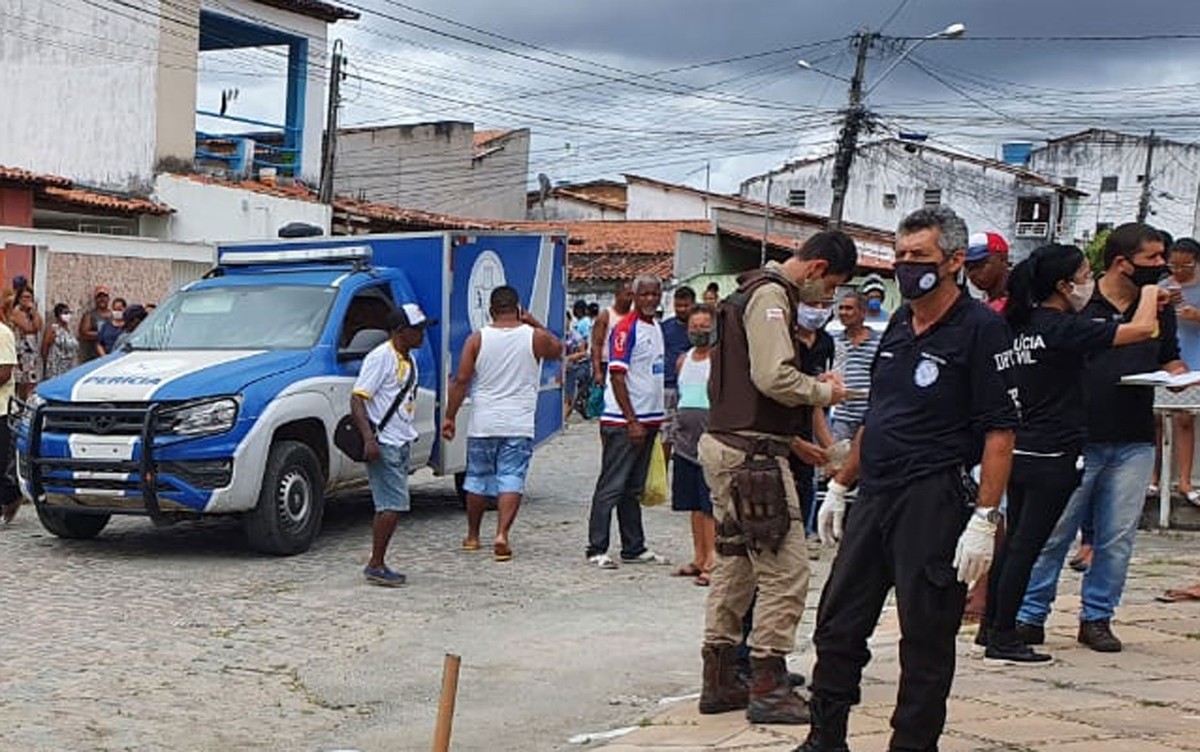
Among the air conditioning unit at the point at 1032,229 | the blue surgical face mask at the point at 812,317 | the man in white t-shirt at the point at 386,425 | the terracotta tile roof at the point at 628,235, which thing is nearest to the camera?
the blue surgical face mask at the point at 812,317

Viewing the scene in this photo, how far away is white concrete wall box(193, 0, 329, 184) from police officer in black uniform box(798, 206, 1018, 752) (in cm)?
2857

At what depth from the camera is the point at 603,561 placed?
1041 cm

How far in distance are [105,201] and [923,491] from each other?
21981mm

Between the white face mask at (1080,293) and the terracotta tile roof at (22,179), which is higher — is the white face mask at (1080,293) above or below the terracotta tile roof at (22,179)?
below

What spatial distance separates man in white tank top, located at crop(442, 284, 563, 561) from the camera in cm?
1050

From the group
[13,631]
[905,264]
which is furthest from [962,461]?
[13,631]

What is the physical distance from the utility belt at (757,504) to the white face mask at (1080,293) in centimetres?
171

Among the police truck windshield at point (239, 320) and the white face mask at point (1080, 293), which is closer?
the white face mask at point (1080, 293)

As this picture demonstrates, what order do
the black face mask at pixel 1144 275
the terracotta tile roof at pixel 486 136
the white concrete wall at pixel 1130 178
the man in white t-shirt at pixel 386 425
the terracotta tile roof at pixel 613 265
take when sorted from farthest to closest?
the white concrete wall at pixel 1130 178
the terracotta tile roof at pixel 486 136
the terracotta tile roof at pixel 613 265
the man in white t-shirt at pixel 386 425
the black face mask at pixel 1144 275

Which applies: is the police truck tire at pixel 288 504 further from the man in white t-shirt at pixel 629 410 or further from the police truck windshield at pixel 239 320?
the man in white t-shirt at pixel 629 410

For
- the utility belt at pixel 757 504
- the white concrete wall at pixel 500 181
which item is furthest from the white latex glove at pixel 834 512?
the white concrete wall at pixel 500 181

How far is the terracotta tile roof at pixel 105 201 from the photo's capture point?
77.2ft

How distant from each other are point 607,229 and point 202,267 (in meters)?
23.0

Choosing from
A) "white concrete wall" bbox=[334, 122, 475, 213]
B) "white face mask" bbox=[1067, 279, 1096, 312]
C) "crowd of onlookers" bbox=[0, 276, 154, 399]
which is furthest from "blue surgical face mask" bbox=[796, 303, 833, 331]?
"white concrete wall" bbox=[334, 122, 475, 213]
